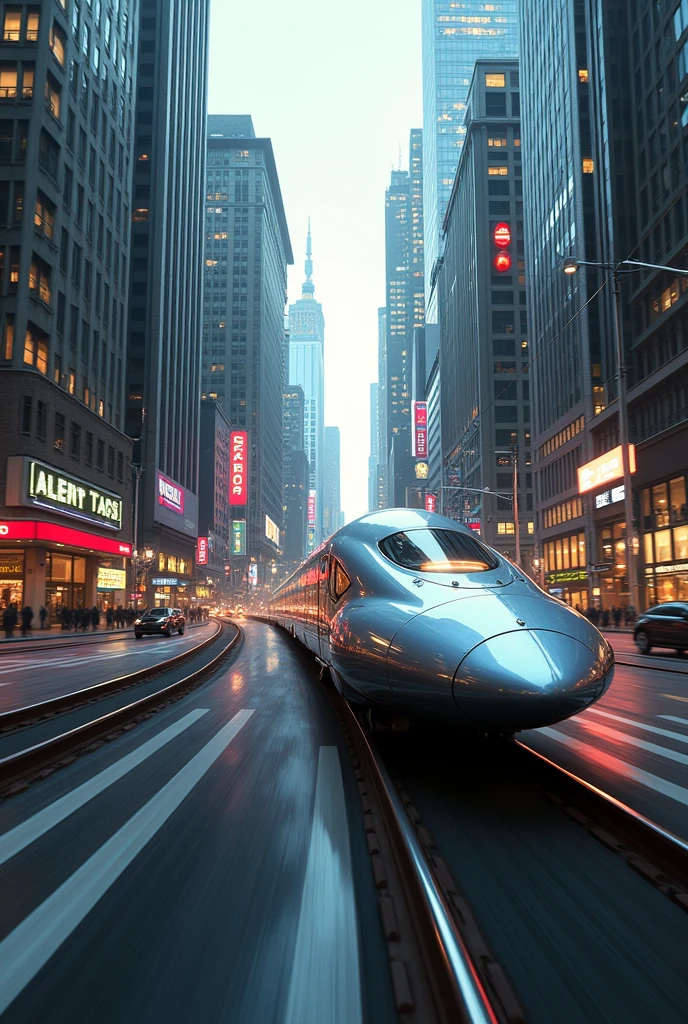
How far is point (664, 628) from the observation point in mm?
18984

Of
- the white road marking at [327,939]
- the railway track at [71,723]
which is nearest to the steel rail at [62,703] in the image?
the railway track at [71,723]

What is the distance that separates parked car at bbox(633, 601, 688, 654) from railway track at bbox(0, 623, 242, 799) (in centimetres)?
1333

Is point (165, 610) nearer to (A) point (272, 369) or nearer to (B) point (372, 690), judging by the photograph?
(B) point (372, 690)

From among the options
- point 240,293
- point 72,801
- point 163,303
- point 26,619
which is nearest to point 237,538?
point 163,303

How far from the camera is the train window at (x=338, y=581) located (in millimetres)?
7171

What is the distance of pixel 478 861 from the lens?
11.5 ft

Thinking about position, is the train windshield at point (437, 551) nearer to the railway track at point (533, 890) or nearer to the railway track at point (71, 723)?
the railway track at point (533, 890)

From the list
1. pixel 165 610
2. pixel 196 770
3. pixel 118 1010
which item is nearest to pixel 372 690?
pixel 196 770

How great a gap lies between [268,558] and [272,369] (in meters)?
53.4

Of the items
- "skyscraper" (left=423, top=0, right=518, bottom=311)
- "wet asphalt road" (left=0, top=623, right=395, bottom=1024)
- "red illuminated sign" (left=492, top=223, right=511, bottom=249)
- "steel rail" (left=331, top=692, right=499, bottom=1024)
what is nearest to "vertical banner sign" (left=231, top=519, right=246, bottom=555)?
"skyscraper" (left=423, top=0, right=518, bottom=311)

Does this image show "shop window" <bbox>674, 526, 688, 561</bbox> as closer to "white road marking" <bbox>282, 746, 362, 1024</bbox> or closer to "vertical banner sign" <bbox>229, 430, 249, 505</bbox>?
"white road marking" <bbox>282, 746, 362, 1024</bbox>

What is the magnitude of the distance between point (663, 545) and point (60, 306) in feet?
130

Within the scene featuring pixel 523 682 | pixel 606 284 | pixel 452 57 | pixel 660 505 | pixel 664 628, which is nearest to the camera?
pixel 523 682

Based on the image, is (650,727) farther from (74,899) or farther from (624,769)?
(74,899)
